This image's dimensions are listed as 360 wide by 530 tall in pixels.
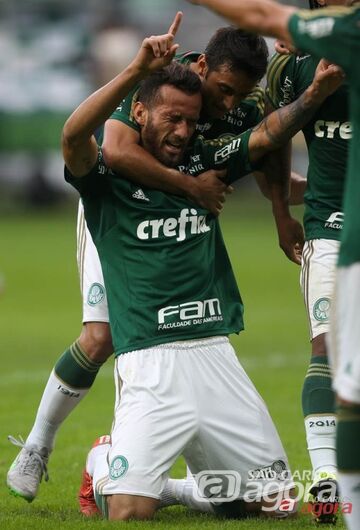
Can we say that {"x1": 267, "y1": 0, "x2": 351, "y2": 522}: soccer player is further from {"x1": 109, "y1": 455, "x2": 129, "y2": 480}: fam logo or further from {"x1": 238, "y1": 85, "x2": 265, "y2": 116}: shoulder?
{"x1": 109, "y1": 455, "x2": 129, "y2": 480}: fam logo

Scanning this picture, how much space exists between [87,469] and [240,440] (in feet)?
3.04

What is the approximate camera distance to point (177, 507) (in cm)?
713

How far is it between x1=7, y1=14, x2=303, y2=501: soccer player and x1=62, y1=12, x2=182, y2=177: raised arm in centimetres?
13

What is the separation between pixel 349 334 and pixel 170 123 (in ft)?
6.71

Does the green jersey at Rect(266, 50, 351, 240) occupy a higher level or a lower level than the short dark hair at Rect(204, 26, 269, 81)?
lower

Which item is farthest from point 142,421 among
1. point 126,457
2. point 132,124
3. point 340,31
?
point 340,31

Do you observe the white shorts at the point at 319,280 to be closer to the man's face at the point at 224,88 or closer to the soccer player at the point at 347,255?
the man's face at the point at 224,88

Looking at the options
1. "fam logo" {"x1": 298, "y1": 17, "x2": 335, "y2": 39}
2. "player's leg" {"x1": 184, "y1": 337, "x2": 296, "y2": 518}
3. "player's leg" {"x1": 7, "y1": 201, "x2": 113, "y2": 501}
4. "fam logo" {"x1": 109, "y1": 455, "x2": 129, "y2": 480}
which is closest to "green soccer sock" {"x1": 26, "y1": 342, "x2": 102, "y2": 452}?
"player's leg" {"x1": 7, "y1": 201, "x2": 113, "y2": 501}

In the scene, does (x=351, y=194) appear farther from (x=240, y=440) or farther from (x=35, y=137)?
(x=35, y=137)

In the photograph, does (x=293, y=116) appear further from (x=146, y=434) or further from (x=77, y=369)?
(x=77, y=369)

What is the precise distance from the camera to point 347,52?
4.87 metres

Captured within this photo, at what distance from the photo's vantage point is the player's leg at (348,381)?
484 centimetres

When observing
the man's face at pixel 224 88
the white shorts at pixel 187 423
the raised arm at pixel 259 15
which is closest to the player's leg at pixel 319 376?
the white shorts at pixel 187 423

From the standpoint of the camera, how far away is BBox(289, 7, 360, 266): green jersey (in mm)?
4859
